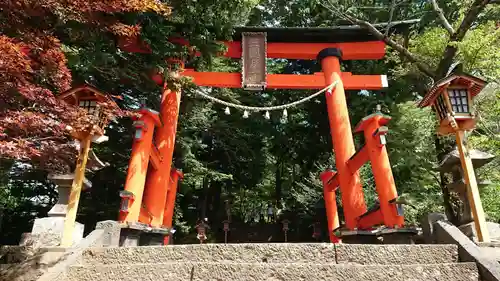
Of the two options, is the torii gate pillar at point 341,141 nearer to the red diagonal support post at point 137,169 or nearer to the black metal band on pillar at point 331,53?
the black metal band on pillar at point 331,53

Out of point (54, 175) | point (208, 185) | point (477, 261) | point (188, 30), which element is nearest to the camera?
point (477, 261)

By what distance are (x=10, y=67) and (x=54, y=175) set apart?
1945 millimetres

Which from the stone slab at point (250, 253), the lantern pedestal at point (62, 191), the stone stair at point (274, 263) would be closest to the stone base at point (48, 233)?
the lantern pedestal at point (62, 191)

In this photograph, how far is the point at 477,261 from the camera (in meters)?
3.59

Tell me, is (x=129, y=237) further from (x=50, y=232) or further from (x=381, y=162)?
(x=381, y=162)

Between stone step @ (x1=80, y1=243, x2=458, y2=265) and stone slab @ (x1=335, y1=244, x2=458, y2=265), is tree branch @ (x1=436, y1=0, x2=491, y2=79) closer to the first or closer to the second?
stone slab @ (x1=335, y1=244, x2=458, y2=265)

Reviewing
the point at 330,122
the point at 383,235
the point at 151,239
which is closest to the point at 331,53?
the point at 330,122

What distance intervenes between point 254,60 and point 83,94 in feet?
14.8

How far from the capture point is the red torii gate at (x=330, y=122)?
685cm

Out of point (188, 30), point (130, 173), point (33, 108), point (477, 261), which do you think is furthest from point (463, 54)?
point (33, 108)

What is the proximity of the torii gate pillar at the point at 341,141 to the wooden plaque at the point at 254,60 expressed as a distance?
5.26ft

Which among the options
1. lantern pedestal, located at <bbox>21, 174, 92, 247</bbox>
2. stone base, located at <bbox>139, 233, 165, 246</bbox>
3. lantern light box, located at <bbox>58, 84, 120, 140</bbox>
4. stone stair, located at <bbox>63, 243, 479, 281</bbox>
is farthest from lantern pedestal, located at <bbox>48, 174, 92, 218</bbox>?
stone base, located at <bbox>139, 233, 165, 246</bbox>

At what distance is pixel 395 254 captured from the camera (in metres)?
3.74

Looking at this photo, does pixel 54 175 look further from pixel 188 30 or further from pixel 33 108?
pixel 188 30
